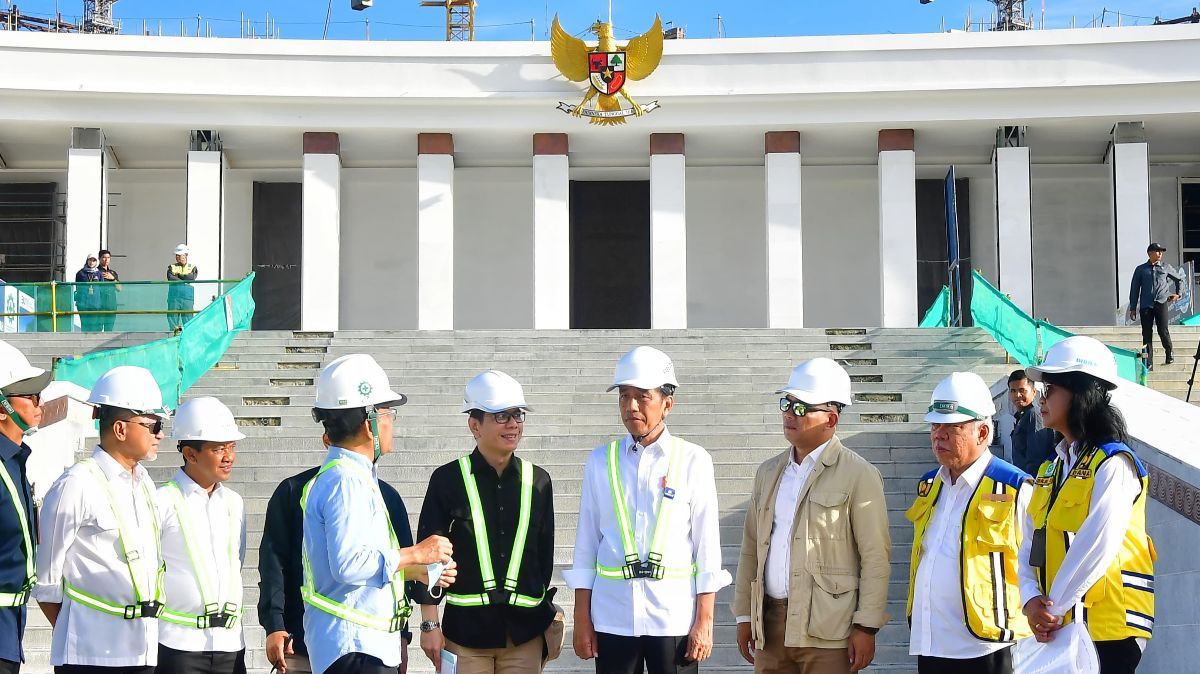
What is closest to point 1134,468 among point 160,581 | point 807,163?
point 160,581

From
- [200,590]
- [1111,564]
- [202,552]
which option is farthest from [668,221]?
[1111,564]

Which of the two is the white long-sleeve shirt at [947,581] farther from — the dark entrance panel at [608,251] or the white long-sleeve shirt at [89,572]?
the dark entrance panel at [608,251]

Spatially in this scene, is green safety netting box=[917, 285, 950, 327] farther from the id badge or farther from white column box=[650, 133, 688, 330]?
the id badge

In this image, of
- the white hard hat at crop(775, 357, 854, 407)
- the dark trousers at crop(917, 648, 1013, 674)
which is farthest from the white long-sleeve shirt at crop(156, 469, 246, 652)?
the dark trousers at crop(917, 648, 1013, 674)

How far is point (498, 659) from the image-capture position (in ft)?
20.3

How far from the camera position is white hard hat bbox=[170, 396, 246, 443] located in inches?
259

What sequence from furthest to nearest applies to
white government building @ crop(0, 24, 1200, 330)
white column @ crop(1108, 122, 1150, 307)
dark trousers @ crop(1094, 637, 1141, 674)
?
white column @ crop(1108, 122, 1150, 307), white government building @ crop(0, 24, 1200, 330), dark trousers @ crop(1094, 637, 1141, 674)

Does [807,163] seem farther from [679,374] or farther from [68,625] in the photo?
[68,625]

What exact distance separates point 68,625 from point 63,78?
63.8 ft

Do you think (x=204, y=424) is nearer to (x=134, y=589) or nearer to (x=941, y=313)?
(x=134, y=589)

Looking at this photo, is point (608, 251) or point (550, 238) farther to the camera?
point (608, 251)

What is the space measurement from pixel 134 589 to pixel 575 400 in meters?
9.42

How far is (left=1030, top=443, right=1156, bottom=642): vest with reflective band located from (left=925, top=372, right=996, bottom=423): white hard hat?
2.33 feet

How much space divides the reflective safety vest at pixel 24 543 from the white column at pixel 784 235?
18806 mm
